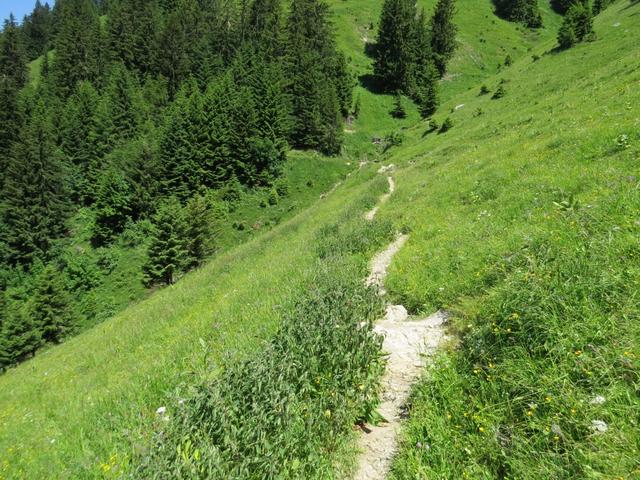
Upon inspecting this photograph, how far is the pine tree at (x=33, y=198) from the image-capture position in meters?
54.2

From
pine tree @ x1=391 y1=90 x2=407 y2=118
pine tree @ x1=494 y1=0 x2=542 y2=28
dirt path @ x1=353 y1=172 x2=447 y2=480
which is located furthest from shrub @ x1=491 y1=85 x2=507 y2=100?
pine tree @ x1=494 y1=0 x2=542 y2=28

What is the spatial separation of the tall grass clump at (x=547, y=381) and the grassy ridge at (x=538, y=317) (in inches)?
0.6

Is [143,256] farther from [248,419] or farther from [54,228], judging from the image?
[248,419]

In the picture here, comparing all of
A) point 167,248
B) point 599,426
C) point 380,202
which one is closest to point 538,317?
point 599,426

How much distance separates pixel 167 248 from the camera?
40656mm

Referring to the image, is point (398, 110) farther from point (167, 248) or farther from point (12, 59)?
point (12, 59)

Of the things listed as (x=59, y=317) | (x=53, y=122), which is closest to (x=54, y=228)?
(x=59, y=317)

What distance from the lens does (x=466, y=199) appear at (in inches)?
518

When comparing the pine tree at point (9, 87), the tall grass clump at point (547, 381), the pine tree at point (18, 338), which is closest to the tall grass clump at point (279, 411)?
the tall grass clump at point (547, 381)

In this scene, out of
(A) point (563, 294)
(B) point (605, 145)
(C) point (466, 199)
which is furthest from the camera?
(C) point (466, 199)

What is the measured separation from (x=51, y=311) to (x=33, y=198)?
2807cm

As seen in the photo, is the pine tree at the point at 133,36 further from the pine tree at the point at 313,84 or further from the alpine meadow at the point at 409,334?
the alpine meadow at the point at 409,334

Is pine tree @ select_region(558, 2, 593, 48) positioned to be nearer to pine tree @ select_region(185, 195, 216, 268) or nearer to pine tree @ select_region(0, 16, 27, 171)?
pine tree @ select_region(185, 195, 216, 268)

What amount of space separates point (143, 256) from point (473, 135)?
45.1 metres
